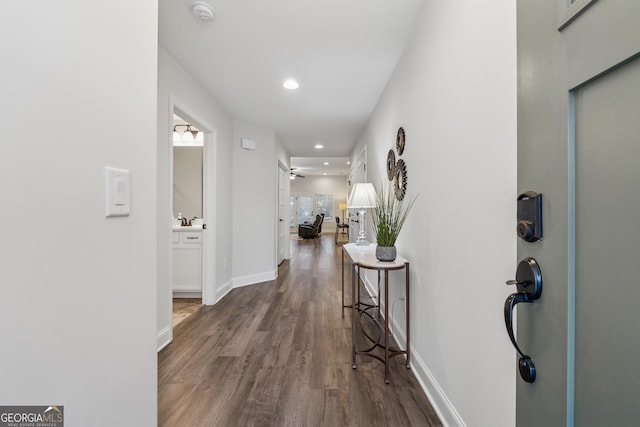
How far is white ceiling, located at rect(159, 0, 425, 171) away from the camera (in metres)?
1.85

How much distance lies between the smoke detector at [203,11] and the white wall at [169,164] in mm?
622

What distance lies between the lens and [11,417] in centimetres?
49

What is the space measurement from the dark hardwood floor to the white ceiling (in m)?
2.23

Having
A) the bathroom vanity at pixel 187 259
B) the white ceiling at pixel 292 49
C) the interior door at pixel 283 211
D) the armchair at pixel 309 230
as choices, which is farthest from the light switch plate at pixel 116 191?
the armchair at pixel 309 230

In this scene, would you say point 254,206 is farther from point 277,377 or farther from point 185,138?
point 277,377

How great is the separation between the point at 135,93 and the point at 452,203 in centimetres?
142

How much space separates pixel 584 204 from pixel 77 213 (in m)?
0.98

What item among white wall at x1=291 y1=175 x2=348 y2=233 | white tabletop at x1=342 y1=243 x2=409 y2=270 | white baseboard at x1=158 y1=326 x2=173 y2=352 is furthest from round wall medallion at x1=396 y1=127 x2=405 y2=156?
white wall at x1=291 y1=175 x2=348 y2=233

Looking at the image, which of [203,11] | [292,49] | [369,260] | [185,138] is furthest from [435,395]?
[185,138]

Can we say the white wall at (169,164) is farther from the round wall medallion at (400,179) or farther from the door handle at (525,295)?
the door handle at (525,295)

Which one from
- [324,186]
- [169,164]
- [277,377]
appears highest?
[324,186]

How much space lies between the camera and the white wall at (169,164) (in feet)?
7.79

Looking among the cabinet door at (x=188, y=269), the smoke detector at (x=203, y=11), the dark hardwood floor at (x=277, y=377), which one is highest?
the smoke detector at (x=203, y=11)

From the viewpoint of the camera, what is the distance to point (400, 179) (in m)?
2.29
